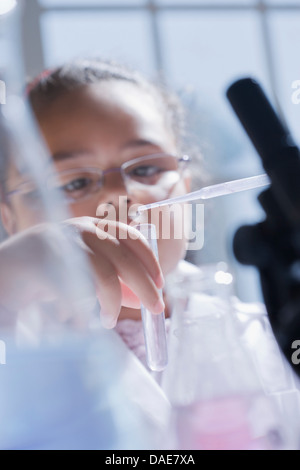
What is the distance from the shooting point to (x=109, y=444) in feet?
0.64

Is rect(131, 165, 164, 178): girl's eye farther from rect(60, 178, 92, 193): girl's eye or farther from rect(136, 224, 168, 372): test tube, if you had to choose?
rect(136, 224, 168, 372): test tube

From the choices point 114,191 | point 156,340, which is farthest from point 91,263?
point 114,191

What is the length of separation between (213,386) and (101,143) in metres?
0.22

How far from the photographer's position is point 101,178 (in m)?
0.33

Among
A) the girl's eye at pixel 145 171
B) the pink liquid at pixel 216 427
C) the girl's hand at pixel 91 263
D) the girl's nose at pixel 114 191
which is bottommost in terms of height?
the pink liquid at pixel 216 427

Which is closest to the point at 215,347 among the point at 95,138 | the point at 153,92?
the point at 95,138

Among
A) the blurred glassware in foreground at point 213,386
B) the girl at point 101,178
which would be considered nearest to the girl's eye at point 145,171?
the girl at point 101,178

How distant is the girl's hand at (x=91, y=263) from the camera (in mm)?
177

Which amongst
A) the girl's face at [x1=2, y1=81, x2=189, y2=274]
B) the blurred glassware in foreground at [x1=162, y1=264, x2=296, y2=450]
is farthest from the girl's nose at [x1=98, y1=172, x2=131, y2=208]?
the blurred glassware in foreground at [x1=162, y1=264, x2=296, y2=450]

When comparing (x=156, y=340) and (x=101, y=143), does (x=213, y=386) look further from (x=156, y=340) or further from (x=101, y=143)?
(x=101, y=143)

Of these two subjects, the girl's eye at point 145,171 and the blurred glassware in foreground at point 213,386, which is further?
the girl's eye at point 145,171

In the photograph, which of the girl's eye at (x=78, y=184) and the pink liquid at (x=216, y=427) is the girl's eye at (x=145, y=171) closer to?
the girl's eye at (x=78, y=184)

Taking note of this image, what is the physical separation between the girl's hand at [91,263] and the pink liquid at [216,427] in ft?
0.13
